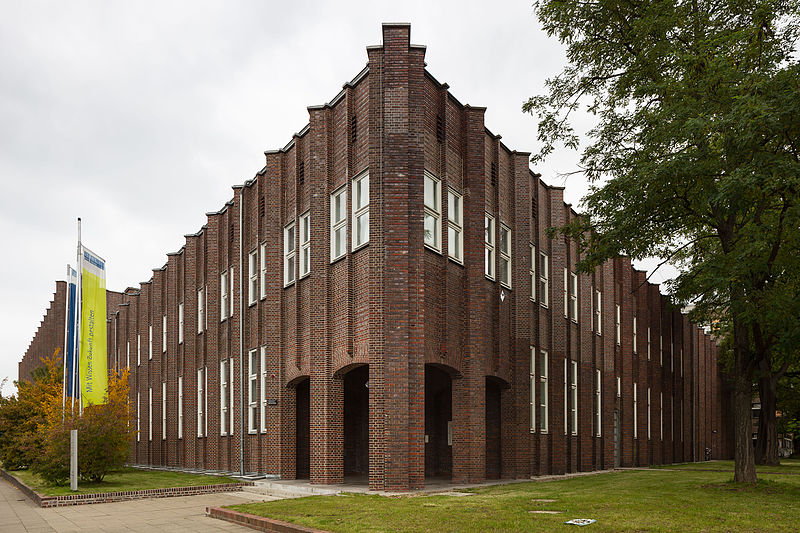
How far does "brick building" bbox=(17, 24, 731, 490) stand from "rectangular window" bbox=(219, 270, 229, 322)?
5.7 inches

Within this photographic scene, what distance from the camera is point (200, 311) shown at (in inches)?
1463

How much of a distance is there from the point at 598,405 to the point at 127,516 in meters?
23.8

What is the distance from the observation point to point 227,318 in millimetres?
32938

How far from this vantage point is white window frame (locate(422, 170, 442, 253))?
21.4 metres

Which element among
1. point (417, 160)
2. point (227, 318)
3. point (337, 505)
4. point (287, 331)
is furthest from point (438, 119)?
point (227, 318)

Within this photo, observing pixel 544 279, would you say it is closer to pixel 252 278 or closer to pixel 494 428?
pixel 494 428

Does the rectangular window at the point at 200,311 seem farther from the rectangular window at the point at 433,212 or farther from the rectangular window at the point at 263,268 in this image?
the rectangular window at the point at 433,212

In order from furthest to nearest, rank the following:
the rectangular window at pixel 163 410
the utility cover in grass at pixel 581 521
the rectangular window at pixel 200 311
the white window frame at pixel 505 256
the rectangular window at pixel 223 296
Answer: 1. the rectangular window at pixel 163 410
2. the rectangular window at pixel 200 311
3. the rectangular window at pixel 223 296
4. the white window frame at pixel 505 256
5. the utility cover in grass at pixel 581 521

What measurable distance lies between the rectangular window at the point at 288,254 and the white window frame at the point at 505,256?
7.00 m

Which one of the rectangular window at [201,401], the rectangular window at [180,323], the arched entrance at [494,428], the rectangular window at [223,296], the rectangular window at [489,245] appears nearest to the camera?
the rectangular window at [489,245]

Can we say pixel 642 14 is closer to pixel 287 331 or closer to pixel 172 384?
pixel 287 331

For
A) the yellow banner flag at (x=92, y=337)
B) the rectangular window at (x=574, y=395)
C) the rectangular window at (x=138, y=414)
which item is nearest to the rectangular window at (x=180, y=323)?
the rectangular window at (x=138, y=414)

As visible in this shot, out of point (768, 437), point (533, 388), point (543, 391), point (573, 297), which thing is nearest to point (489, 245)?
point (533, 388)

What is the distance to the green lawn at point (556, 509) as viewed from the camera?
12203 mm
